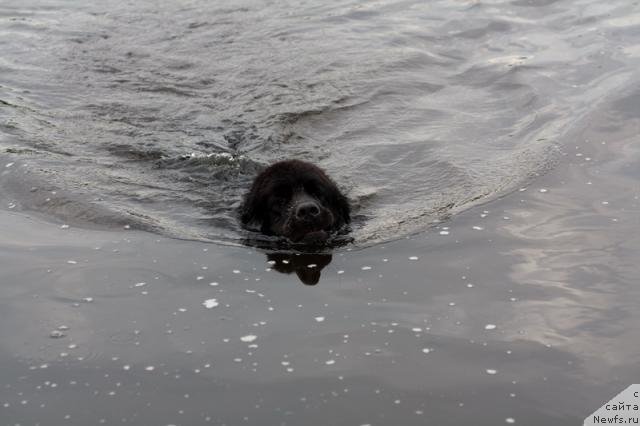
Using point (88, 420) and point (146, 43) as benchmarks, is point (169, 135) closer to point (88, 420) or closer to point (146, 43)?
point (146, 43)

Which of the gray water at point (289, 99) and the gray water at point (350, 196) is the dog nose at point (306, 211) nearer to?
the gray water at point (350, 196)

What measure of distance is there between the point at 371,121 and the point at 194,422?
6473 mm

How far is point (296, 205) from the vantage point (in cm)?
759

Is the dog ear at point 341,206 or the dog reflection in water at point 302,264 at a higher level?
the dog ear at point 341,206

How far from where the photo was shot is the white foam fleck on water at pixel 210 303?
20.9ft

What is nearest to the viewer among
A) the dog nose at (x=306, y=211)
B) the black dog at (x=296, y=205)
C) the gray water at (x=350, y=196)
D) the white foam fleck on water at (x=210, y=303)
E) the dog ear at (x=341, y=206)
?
the gray water at (x=350, y=196)

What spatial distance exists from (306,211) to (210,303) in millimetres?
1435

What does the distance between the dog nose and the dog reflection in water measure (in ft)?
1.05

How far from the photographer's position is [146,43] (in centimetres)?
1336

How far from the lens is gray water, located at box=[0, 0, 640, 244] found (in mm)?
8883

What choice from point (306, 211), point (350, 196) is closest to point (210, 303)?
point (306, 211)

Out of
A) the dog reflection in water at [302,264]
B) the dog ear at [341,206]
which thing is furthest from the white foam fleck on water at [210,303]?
the dog ear at [341,206]

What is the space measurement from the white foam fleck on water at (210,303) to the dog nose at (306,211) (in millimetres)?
1337

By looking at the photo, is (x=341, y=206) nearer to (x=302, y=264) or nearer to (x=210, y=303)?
(x=302, y=264)
